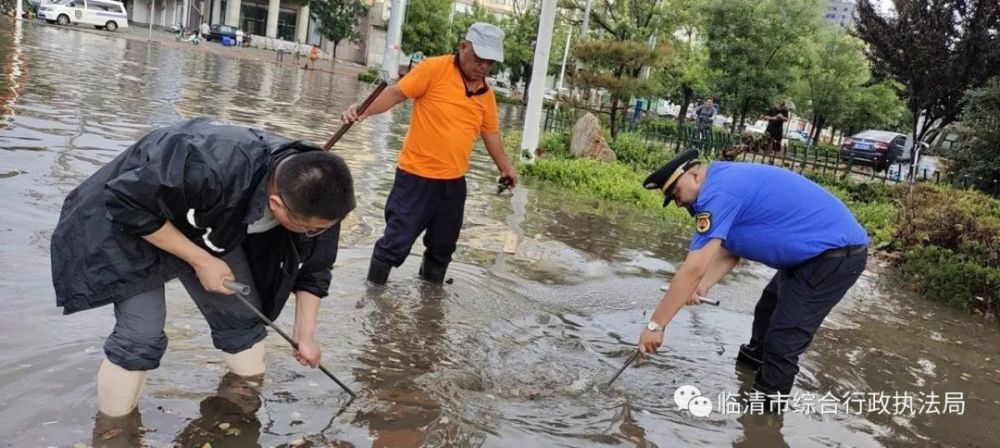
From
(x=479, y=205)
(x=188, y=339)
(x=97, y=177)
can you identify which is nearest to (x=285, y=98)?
(x=479, y=205)

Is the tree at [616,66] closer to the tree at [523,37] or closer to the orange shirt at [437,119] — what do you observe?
the orange shirt at [437,119]

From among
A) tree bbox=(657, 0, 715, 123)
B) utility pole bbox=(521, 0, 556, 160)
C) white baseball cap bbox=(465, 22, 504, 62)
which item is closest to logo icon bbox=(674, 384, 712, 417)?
white baseball cap bbox=(465, 22, 504, 62)

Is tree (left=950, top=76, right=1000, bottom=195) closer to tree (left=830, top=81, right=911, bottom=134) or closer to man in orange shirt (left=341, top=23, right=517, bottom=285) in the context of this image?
man in orange shirt (left=341, top=23, right=517, bottom=285)

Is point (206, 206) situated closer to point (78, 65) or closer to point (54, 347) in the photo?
point (54, 347)

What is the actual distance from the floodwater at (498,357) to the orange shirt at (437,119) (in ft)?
2.95

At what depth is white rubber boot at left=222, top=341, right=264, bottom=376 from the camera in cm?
345

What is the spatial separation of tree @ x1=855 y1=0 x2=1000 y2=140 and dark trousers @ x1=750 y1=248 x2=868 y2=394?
1305cm

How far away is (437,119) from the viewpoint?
5.21 meters

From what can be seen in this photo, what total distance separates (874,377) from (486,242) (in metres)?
3.42

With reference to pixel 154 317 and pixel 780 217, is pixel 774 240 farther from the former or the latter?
pixel 154 317

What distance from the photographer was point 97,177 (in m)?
2.84

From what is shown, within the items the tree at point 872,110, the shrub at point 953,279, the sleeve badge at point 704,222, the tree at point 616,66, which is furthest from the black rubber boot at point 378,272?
the tree at point 872,110

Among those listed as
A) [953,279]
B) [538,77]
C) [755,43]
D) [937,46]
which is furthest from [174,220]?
[755,43]

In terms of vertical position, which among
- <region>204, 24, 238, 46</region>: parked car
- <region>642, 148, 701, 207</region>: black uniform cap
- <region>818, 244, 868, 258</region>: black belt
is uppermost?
<region>204, 24, 238, 46</region>: parked car
